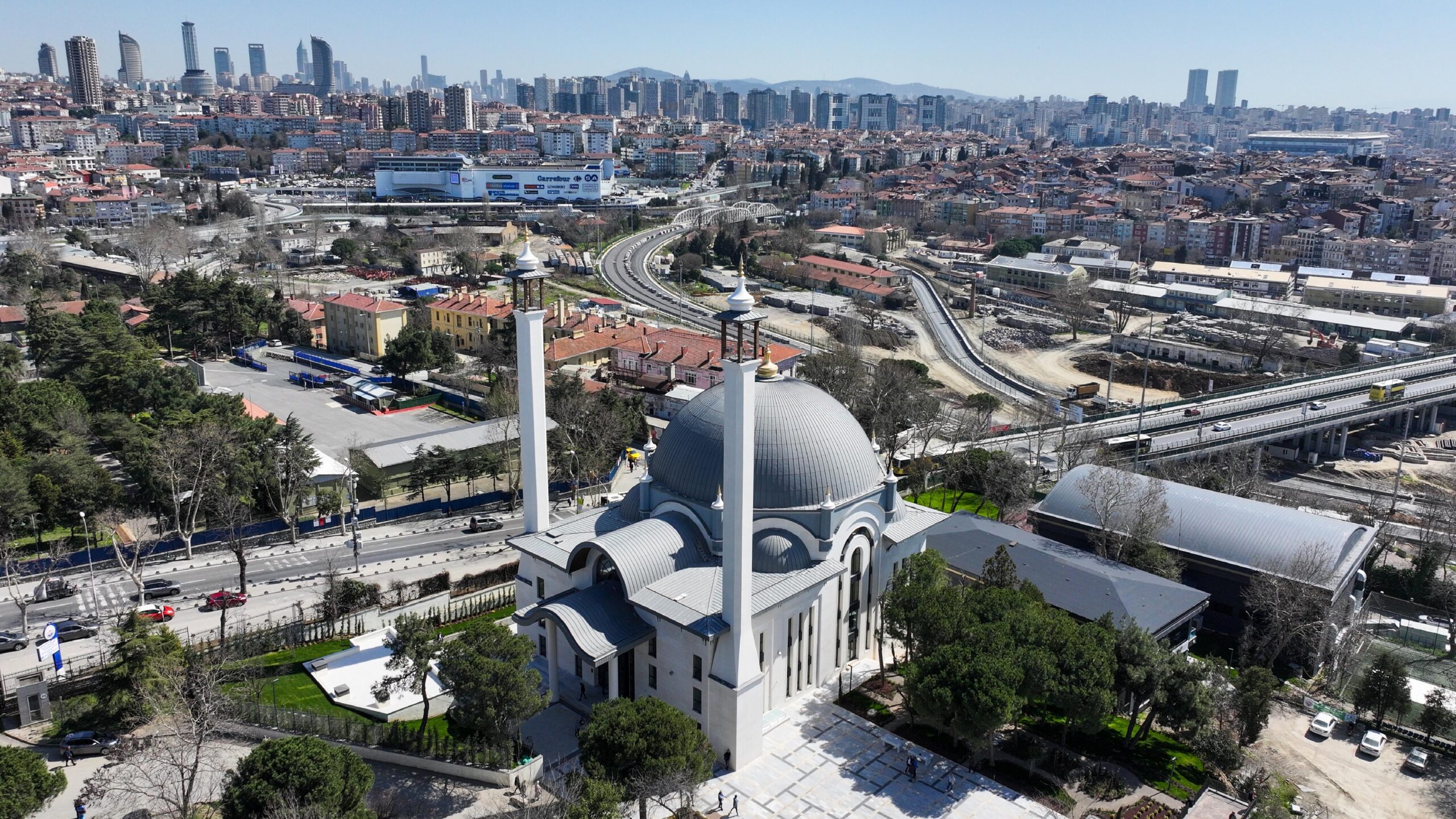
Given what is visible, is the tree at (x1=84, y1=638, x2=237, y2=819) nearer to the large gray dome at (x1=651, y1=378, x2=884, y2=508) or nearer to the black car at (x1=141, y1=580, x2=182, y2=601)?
the black car at (x1=141, y1=580, x2=182, y2=601)

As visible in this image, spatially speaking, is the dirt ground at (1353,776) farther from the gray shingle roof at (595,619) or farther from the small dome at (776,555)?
the gray shingle roof at (595,619)

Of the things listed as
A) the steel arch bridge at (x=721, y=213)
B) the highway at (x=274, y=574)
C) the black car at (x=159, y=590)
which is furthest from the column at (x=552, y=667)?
the steel arch bridge at (x=721, y=213)

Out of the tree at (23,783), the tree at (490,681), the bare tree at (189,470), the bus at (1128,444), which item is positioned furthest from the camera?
the bus at (1128,444)

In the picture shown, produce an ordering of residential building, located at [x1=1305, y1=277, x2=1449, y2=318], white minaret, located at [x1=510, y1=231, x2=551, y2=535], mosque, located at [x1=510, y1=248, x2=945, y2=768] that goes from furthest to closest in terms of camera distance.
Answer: residential building, located at [x1=1305, y1=277, x2=1449, y2=318], white minaret, located at [x1=510, y1=231, x2=551, y2=535], mosque, located at [x1=510, y1=248, x2=945, y2=768]

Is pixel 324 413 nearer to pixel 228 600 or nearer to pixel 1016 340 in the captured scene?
pixel 228 600

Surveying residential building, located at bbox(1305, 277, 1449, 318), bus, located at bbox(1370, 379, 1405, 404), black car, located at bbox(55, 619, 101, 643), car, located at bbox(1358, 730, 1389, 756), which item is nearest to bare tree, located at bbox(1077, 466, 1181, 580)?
car, located at bbox(1358, 730, 1389, 756)

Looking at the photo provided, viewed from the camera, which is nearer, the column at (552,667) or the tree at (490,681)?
the tree at (490,681)

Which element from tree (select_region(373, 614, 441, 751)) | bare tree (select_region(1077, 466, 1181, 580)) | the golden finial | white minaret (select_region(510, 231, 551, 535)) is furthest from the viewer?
bare tree (select_region(1077, 466, 1181, 580))

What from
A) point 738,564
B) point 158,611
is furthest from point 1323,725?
point 158,611
